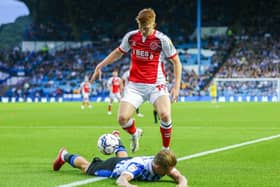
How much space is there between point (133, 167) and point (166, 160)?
0.62 meters

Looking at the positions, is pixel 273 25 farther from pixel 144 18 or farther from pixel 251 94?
pixel 144 18

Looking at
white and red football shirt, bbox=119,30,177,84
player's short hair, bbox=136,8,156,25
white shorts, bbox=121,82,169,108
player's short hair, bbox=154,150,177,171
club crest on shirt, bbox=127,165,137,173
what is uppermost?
player's short hair, bbox=136,8,156,25

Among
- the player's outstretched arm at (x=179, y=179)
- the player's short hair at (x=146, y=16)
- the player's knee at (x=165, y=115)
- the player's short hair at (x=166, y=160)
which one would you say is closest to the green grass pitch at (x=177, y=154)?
the player's outstretched arm at (x=179, y=179)

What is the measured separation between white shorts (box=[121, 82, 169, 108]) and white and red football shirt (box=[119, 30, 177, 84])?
76 mm

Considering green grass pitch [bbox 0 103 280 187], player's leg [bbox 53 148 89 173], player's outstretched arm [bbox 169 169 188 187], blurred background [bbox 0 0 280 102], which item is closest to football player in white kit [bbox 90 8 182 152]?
green grass pitch [bbox 0 103 280 187]

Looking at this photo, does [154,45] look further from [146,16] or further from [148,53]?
[146,16]

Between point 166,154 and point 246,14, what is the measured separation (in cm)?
6107

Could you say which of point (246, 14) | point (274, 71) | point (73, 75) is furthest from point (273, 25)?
point (73, 75)

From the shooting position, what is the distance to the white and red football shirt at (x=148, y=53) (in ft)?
36.7

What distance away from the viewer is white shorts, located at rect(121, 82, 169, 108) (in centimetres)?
1152

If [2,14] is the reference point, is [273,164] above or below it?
below

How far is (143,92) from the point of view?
38.0 ft

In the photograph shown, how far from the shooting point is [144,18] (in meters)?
10.8

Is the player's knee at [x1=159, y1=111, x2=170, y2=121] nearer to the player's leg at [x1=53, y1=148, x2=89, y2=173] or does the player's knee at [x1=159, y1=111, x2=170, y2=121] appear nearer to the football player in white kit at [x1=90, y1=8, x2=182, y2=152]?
the football player in white kit at [x1=90, y1=8, x2=182, y2=152]
